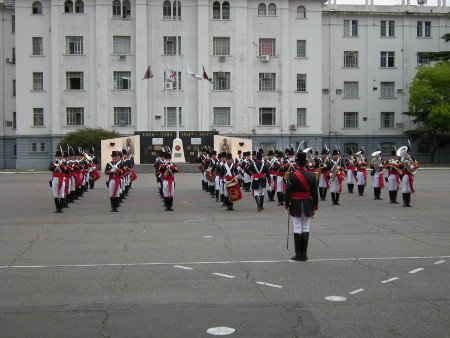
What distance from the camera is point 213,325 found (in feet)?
21.5

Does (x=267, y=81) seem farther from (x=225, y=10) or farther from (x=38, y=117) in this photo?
(x=38, y=117)

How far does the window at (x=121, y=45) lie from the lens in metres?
56.3

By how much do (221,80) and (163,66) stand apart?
5.87 metres

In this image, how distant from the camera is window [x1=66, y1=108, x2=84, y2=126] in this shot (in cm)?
5688

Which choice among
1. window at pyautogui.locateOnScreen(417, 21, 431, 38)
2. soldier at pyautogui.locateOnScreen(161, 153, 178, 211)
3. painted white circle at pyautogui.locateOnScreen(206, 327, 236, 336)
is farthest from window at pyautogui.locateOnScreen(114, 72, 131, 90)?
painted white circle at pyautogui.locateOnScreen(206, 327, 236, 336)

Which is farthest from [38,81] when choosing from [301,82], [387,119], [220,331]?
[220,331]

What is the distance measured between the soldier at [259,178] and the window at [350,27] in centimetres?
4527

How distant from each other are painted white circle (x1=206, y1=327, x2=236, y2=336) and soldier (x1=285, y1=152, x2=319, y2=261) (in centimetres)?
394

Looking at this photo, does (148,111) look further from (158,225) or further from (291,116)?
(158,225)

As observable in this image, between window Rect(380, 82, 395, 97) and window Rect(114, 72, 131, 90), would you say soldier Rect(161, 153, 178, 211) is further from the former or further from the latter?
window Rect(380, 82, 395, 97)

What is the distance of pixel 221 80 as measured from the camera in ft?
189

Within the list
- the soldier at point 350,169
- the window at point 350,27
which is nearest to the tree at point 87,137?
the window at point 350,27

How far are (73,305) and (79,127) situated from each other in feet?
168

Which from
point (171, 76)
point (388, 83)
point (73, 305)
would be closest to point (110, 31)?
point (171, 76)
